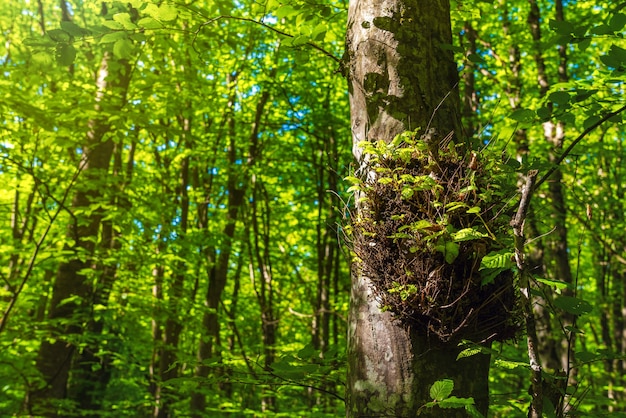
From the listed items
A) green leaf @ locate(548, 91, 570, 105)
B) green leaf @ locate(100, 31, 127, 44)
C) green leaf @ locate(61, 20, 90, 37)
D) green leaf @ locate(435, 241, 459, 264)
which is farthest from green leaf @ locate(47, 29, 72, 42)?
green leaf @ locate(548, 91, 570, 105)

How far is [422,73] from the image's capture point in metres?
1.89

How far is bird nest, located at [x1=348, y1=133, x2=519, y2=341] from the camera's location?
1.59 m

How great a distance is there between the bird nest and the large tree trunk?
0.29 ft

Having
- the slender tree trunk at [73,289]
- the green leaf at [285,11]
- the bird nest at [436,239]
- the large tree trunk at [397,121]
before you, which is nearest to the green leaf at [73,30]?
the green leaf at [285,11]

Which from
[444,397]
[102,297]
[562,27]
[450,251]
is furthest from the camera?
[102,297]

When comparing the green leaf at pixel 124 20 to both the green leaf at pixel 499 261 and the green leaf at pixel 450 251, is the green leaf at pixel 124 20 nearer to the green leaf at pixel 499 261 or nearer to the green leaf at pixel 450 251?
the green leaf at pixel 450 251

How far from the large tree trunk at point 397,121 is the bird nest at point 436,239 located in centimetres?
9

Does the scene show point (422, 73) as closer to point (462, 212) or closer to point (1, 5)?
point (462, 212)

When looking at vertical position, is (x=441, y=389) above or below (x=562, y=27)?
below

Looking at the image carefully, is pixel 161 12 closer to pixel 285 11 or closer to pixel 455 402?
pixel 285 11

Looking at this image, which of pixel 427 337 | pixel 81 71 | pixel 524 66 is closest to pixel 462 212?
pixel 427 337

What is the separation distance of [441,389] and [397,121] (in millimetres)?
993

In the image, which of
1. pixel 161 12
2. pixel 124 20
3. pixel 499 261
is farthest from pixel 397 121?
pixel 124 20

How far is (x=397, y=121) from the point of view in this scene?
185 cm
